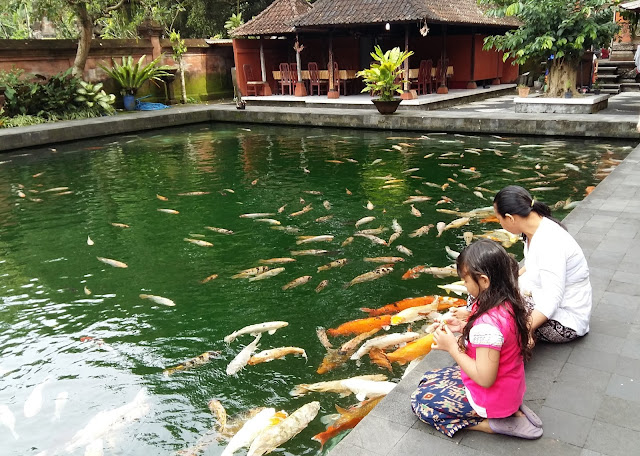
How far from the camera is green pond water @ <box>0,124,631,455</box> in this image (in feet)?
12.7

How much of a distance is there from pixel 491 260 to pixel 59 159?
12.4m

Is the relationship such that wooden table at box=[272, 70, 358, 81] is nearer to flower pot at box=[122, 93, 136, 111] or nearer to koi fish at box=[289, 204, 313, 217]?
flower pot at box=[122, 93, 136, 111]

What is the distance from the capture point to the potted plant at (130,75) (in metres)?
18.4

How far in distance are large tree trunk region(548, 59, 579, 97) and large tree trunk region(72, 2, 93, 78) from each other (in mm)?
13723

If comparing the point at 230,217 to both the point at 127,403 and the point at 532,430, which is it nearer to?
the point at 127,403

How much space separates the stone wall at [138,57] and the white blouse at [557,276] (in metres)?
17.8

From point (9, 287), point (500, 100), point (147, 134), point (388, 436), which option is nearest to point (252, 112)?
point (147, 134)

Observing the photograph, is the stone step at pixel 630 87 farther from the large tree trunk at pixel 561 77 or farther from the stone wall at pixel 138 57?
the stone wall at pixel 138 57

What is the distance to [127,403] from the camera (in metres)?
3.84

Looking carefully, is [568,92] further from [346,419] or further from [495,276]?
[495,276]

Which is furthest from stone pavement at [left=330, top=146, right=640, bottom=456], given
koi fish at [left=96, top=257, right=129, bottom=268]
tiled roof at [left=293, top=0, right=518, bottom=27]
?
tiled roof at [left=293, top=0, right=518, bottom=27]

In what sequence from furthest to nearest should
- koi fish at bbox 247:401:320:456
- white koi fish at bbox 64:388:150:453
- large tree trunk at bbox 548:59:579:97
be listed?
large tree trunk at bbox 548:59:579:97 < white koi fish at bbox 64:388:150:453 < koi fish at bbox 247:401:320:456

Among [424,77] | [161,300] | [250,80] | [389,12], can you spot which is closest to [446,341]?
[161,300]

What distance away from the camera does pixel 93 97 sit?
17.0 metres
